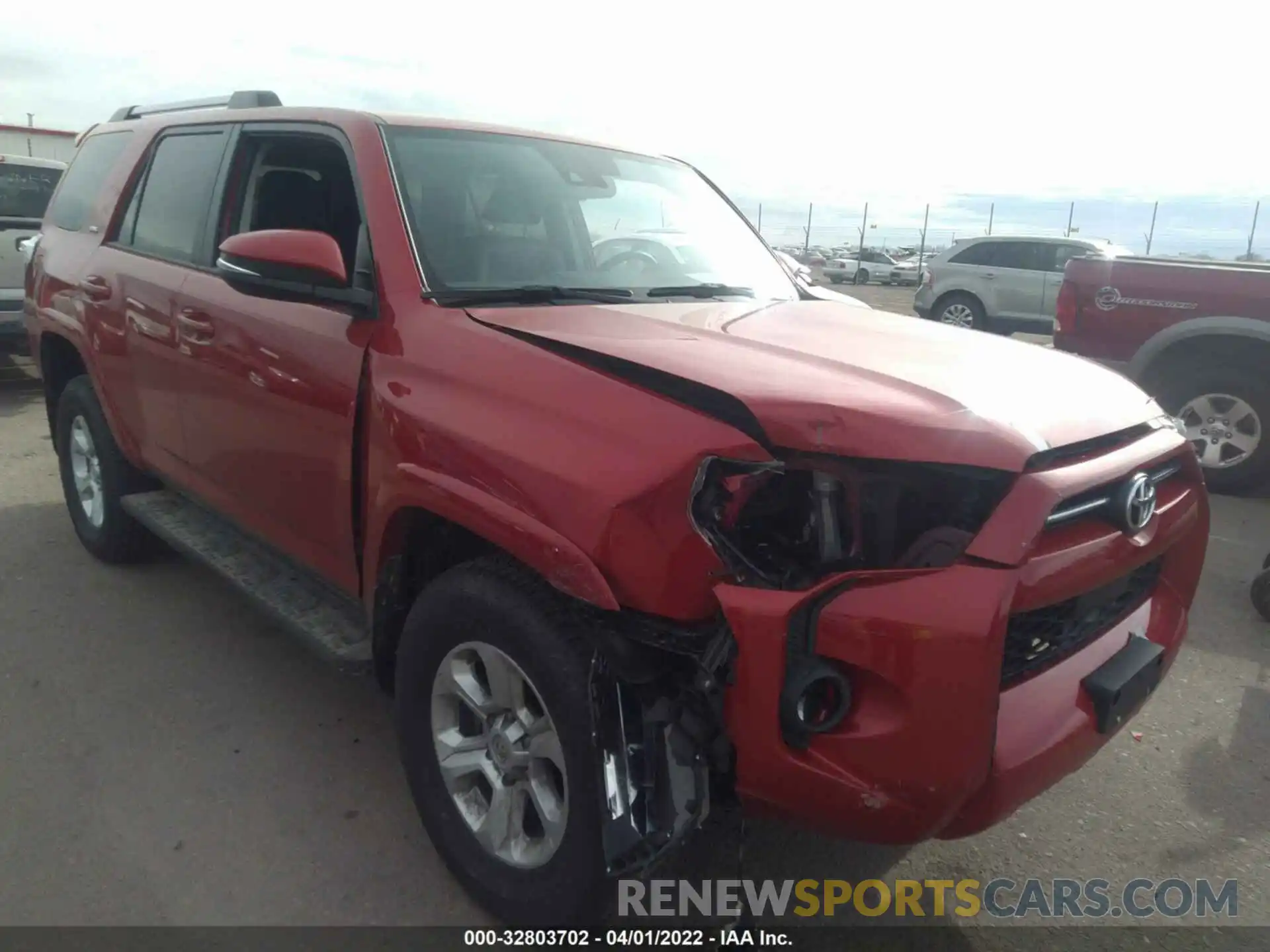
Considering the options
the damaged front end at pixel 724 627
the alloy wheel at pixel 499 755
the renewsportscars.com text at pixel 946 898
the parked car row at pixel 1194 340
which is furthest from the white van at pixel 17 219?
the parked car row at pixel 1194 340

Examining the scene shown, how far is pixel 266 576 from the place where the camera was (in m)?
3.31

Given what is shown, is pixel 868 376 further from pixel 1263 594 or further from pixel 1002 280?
pixel 1002 280

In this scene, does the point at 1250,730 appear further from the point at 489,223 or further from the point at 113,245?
the point at 113,245

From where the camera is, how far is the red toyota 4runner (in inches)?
72.4

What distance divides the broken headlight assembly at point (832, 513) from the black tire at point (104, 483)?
133 inches

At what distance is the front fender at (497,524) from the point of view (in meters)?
1.93

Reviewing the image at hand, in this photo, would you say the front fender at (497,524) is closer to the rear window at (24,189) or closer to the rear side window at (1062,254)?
the rear window at (24,189)

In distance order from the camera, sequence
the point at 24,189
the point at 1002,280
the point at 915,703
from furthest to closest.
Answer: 1. the point at 1002,280
2. the point at 24,189
3. the point at 915,703

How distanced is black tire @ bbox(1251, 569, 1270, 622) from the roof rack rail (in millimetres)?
4641

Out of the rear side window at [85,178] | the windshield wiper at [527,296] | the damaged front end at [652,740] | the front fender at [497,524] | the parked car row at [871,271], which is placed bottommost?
the parked car row at [871,271]

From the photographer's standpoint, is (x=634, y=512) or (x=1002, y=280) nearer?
(x=634, y=512)

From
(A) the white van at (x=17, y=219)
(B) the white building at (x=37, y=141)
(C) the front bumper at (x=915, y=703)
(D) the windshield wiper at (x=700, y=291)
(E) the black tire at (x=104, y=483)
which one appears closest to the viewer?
(C) the front bumper at (x=915, y=703)

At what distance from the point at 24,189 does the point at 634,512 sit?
930 centimetres

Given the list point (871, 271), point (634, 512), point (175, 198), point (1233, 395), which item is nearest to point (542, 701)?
point (634, 512)
